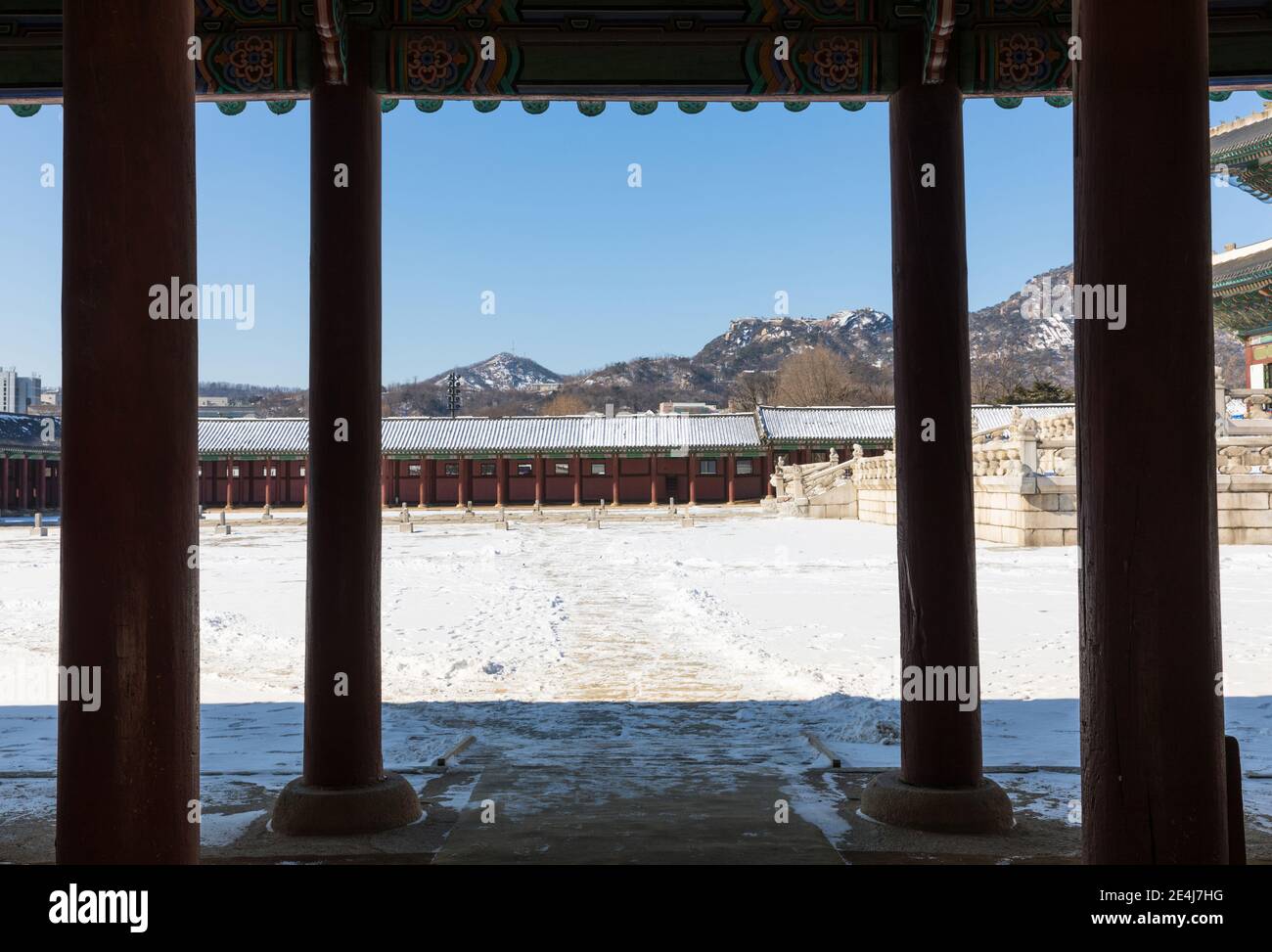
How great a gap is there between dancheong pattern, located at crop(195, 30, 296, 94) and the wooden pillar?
9.40 feet

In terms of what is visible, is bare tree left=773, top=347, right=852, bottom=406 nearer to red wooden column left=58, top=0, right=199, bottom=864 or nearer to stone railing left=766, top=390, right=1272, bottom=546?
stone railing left=766, top=390, right=1272, bottom=546

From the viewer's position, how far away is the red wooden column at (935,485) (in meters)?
4.53

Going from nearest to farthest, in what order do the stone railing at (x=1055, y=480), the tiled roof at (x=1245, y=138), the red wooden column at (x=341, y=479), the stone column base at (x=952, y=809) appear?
the stone column base at (x=952, y=809), the red wooden column at (x=341, y=479), the stone railing at (x=1055, y=480), the tiled roof at (x=1245, y=138)

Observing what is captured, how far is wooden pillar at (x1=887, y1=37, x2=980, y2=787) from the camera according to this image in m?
4.54

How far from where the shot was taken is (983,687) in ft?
29.5

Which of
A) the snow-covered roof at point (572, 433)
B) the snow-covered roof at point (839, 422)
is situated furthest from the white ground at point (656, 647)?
the snow-covered roof at point (572, 433)

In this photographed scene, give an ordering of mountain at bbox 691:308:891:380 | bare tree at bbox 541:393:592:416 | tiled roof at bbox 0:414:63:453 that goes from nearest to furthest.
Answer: tiled roof at bbox 0:414:63:453 < bare tree at bbox 541:393:592:416 < mountain at bbox 691:308:891:380

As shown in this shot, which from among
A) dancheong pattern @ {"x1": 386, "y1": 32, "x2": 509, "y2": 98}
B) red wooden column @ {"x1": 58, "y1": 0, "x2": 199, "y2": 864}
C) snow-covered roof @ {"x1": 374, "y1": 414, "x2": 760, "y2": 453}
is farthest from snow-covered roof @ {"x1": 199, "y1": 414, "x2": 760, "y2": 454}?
red wooden column @ {"x1": 58, "y1": 0, "x2": 199, "y2": 864}

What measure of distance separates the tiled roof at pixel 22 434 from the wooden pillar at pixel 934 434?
1985 inches

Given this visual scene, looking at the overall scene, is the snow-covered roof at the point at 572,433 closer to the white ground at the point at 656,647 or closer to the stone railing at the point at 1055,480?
the stone railing at the point at 1055,480

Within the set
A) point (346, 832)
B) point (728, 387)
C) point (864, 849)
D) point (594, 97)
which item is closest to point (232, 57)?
point (594, 97)

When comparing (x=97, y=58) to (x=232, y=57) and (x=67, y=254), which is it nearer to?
(x=67, y=254)

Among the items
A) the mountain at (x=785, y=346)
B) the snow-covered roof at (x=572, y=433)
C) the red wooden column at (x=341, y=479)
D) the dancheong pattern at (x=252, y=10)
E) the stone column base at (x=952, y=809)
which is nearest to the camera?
the stone column base at (x=952, y=809)
